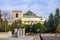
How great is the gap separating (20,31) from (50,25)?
2357 cm

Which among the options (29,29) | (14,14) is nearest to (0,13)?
(29,29)

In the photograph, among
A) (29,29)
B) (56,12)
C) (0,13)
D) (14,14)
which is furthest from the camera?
(14,14)

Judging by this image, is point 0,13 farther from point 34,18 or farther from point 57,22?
point 34,18

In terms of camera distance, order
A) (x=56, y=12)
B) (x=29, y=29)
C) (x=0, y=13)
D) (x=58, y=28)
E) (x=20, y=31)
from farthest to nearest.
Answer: (x=56, y=12) < (x=0, y=13) < (x=29, y=29) < (x=58, y=28) < (x=20, y=31)

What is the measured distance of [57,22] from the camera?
50469mm

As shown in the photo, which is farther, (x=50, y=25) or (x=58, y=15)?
(x=58, y=15)

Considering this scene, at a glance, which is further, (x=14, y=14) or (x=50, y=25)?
(x=14, y=14)

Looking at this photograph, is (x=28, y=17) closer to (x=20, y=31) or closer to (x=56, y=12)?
(x=56, y=12)

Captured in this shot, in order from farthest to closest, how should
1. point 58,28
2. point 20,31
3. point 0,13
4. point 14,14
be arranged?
point 14,14, point 0,13, point 58,28, point 20,31

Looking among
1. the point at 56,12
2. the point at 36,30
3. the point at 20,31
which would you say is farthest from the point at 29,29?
the point at 20,31

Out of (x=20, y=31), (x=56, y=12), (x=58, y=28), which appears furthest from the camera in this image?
(x=56, y=12)

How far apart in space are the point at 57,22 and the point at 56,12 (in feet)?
23.4

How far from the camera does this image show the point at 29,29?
163 ft

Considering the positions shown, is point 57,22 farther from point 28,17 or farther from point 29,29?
point 28,17
